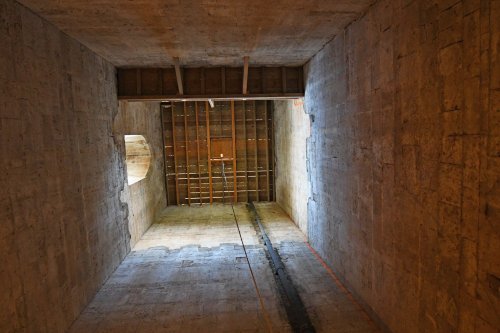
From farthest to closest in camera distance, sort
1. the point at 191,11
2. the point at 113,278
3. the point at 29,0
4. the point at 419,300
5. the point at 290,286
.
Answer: the point at 113,278
the point at 290,286
the point at 191,11
the point at 29,0
the point at 419,300

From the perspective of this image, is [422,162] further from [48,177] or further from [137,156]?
[137,156]

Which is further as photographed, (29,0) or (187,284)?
(187,284)

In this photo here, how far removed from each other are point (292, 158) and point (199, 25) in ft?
20.4

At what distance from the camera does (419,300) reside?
3.74m

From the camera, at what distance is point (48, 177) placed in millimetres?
4617

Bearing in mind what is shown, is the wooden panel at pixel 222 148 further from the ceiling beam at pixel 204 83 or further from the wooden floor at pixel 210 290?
the ceiling beam at pixel 204 83

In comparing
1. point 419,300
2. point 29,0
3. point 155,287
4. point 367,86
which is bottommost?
point 155,287

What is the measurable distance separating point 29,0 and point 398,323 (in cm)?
598

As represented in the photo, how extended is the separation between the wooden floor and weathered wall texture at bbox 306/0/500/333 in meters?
0.64

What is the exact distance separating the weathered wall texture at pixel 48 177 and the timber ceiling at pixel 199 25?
1.50 feet

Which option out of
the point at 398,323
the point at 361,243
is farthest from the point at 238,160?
the point at 398,323

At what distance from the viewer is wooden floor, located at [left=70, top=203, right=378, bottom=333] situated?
5.00 metres

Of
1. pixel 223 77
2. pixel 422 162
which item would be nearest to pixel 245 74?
pixel 223 77

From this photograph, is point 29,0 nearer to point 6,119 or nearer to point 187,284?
point 6,119
